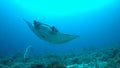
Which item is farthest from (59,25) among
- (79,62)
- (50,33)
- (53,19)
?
(50,33)

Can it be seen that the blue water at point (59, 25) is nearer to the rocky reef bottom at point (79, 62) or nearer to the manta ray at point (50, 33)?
the rocky reef bottom at point (79, 62)

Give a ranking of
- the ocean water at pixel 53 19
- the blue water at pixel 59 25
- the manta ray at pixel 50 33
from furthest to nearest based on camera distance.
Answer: the blue water at pixel 59 25 → the ocean water at pixel 53 19 → the manta ray at pixel 50 33

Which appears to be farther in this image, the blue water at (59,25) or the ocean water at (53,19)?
the blue water at (59,25)

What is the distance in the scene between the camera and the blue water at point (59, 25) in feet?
230

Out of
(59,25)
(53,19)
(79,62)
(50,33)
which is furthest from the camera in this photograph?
(59,25)

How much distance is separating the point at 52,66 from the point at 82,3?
66287 millimetres

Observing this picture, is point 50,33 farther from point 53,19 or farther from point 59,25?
point 59,25

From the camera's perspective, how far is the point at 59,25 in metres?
122

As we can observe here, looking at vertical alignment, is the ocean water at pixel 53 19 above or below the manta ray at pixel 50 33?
above

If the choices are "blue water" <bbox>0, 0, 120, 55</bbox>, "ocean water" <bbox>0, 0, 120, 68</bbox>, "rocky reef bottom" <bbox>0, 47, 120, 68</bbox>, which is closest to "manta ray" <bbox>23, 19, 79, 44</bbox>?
"rocky reef bottom" <bbox>0, 47, 120, 68</bbox>

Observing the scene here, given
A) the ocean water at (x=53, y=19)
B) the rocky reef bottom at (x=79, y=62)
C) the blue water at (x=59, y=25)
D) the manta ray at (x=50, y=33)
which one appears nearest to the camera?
the manta ray at (x=50, y=33)

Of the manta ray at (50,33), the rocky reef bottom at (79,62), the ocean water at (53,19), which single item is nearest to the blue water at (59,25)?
the ocean water at (53,19)

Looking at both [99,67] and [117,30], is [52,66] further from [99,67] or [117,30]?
[117,30]

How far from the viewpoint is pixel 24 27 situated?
359ft
